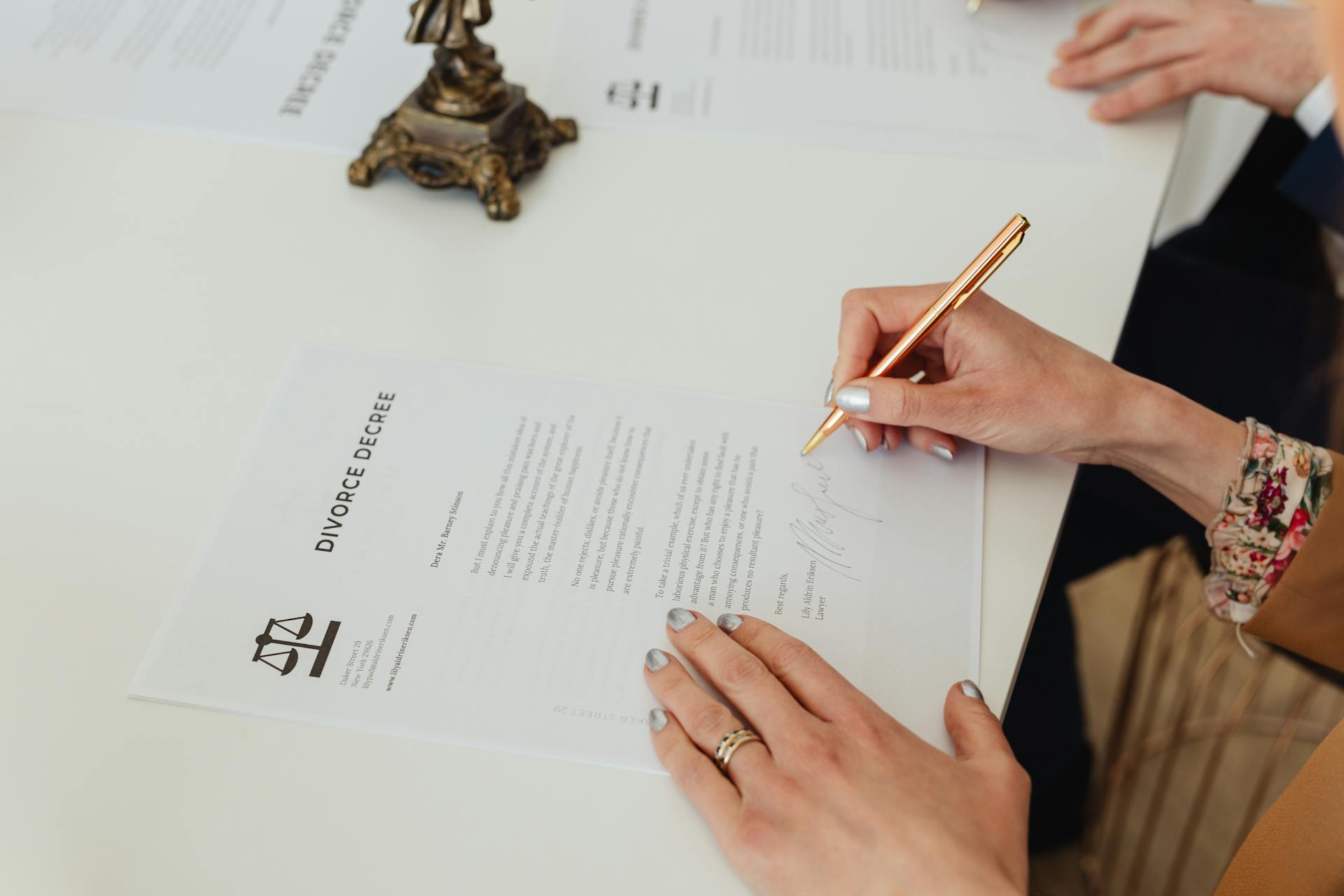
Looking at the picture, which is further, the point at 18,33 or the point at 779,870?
the point at 18,33

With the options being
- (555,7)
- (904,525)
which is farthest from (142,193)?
(904,525)

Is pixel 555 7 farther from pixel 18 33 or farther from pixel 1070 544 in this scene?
pixel 1070 544

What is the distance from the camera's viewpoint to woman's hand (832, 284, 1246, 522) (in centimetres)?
77

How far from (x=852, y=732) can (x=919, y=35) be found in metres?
0.86

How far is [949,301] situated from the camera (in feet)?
2.51

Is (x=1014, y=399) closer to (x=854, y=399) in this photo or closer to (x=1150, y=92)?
(x=854, y=399)

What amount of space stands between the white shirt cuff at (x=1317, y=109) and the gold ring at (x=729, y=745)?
968mm

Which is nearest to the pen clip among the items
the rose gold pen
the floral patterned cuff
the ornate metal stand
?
the rose gold pen

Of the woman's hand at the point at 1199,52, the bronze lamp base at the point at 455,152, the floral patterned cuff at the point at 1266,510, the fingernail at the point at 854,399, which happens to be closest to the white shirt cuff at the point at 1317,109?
the woman's hand at the point at 1199,52

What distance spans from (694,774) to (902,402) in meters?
0.30

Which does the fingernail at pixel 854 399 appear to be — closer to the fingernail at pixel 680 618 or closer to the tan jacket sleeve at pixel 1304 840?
the fingernail at pixel 680 618

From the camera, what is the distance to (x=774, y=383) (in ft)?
2.80
